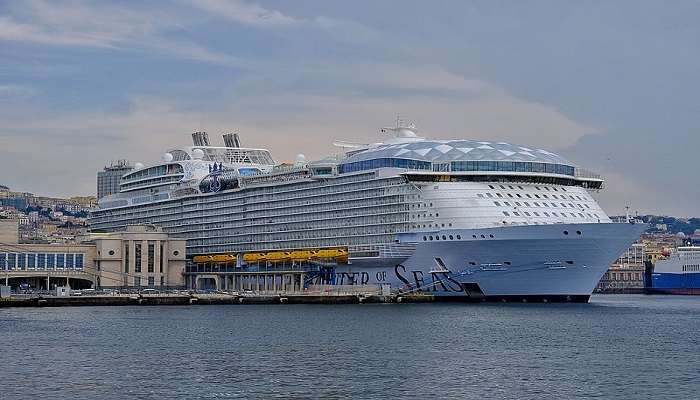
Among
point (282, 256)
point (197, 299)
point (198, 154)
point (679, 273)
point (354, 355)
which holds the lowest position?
point (354, 355)

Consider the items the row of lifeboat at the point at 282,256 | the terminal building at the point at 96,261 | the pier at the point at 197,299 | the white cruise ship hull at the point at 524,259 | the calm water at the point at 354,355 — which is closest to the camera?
the calm water at the point at 354,355

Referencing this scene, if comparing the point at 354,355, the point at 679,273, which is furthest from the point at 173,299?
the point at 679,273

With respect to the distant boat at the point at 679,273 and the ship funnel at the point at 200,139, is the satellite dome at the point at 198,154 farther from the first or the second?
the distant boat at the point at 679,273

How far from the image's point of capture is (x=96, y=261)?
96625mm

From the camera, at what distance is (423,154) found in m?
80.3

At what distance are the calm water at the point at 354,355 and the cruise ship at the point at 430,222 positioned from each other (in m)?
4.16

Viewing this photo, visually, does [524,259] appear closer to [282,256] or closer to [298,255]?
[298,255]


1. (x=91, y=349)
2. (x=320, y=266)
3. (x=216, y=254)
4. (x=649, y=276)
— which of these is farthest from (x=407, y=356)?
(x=649, y=276)

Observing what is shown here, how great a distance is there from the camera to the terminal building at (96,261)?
96188 mm

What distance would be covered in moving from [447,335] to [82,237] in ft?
184

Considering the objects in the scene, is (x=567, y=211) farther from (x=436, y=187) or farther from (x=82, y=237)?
(x=82, y=237)

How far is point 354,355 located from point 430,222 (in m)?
32.8

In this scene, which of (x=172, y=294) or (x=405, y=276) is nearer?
(x=405, y=276)

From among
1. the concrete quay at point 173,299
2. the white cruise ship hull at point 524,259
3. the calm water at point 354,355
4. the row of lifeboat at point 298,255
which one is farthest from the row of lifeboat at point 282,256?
the calm water at point 354,355
